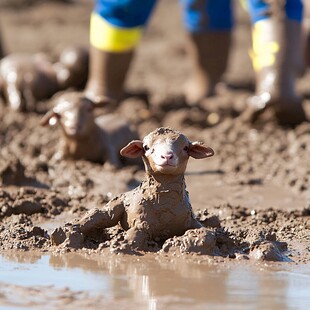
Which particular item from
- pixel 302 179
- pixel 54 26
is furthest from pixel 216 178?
pixel 54 26

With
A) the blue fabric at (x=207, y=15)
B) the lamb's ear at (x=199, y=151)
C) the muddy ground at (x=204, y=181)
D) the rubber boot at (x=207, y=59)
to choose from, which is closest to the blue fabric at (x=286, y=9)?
the muddy ground at (x=204, y=181)

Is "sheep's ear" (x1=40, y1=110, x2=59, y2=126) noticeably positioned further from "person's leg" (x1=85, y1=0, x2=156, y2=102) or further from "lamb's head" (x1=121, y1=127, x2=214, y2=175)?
"lamb's head" (x1=121, y1=127, x2=214, y2=175)

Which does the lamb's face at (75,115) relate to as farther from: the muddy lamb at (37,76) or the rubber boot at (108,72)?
the muddy lamb at (37,76)

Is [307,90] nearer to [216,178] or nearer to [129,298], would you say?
[216,178]

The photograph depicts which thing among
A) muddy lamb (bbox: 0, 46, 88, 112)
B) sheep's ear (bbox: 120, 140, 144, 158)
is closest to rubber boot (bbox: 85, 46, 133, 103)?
muddy lamb (bbox: 0, 46, 88, 112)

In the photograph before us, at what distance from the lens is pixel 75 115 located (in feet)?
25.9

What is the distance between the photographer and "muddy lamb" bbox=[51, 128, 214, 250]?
5.40m

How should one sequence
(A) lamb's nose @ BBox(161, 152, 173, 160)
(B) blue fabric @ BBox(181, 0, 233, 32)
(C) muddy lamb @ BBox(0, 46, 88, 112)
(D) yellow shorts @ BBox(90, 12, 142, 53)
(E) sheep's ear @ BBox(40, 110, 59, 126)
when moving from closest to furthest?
(A) lamb's nose @ BBox(161, 152, 173, 160) < (E) sheep's ear @ BBox(40, 110, 59, 126) < (D) yellow shorts @ BBox(90, 12, 142, 53) < (B) blue fabric @ BBox(181, 0, 233, 32) < (C) muddy lamb @ BBox(0, 46, 88, 112)

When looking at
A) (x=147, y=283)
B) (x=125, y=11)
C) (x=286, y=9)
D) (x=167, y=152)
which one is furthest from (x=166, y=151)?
(x=125, y=11)

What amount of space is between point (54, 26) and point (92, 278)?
13426mm

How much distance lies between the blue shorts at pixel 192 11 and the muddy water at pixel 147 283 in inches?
169

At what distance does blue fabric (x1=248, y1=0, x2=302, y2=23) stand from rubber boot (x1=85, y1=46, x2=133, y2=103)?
120 centimetres

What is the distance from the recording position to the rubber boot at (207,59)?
35.8 ft

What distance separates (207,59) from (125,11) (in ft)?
5.79
